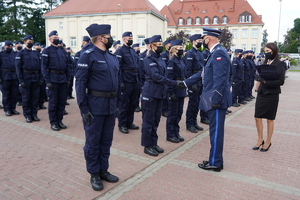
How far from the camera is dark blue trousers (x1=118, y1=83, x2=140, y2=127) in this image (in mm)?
6723

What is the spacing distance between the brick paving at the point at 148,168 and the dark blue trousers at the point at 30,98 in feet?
2.61

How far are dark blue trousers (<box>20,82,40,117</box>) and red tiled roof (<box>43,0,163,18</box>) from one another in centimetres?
3556

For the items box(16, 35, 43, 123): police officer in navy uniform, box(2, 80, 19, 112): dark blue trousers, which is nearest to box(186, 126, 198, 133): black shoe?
box(16, 35, 43, 123): police officer in navy uniform

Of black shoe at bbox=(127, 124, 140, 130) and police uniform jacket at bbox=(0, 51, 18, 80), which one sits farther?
police uniform jacket at bbox=(0, 51, 18, 80)

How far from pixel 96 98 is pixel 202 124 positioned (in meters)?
4.57

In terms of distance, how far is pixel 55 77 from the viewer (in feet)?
21.7

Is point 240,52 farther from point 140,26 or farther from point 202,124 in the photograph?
point 140,26

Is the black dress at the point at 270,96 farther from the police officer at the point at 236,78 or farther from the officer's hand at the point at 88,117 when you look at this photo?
the police officer at the point at 236,78

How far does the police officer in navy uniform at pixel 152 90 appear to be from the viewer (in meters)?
4.79

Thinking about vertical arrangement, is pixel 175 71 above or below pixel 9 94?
above

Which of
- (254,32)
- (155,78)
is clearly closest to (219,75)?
(155,78)

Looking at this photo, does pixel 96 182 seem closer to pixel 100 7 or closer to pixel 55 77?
pixel 55 77

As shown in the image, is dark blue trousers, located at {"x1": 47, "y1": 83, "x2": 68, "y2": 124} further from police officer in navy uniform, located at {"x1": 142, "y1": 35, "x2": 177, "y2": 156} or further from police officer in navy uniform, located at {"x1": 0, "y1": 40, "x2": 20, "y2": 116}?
police officer in navy uniform, located at {"x1": 142, "y1": 35, "x2": 177, "y2": 156}

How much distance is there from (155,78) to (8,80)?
5736 millimetres
